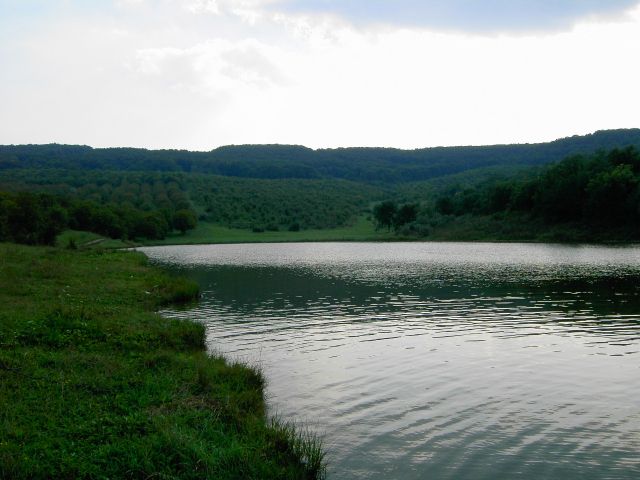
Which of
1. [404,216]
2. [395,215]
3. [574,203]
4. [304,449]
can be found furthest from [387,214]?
[304,449]

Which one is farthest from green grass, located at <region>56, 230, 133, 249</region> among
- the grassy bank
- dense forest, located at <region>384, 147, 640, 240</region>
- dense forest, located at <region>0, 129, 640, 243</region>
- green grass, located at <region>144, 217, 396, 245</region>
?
the grassy bank

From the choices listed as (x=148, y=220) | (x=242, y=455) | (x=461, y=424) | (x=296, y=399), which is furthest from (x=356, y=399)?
(x=148, y=220)

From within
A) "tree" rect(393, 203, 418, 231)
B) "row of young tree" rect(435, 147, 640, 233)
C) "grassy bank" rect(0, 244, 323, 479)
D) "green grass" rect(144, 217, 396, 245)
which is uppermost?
"row of young tree" rect(435, 147, 640, 233)

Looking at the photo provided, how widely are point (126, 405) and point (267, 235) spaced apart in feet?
445

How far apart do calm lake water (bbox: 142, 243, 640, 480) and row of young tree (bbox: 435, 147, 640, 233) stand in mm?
59881

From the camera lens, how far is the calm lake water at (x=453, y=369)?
484 inches

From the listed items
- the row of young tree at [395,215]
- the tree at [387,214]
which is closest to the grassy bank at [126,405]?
the row of young tree at [395,215]

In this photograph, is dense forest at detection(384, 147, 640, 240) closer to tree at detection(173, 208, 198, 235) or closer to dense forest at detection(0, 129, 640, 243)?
dense forest at detection(0, 129, 640, 243)

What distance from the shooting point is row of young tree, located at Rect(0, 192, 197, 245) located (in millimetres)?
80250

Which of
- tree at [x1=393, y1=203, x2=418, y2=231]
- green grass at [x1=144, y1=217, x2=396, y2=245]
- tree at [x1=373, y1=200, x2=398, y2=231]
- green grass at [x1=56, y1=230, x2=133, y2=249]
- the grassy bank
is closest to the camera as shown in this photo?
the grassy bank

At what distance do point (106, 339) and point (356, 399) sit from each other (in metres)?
8.86

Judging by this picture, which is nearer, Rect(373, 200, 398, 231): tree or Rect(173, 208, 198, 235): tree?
Rect(173, 208, 198, 235): tree

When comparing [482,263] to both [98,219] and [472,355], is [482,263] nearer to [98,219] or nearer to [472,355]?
[472,355]

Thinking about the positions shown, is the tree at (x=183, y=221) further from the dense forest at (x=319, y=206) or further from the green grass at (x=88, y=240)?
the green grass at (x=88, y=240)
